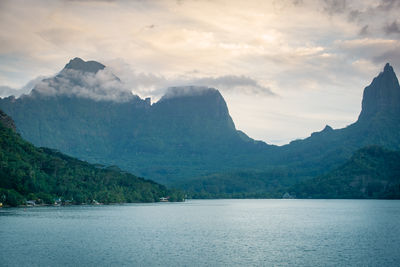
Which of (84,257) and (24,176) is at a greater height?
(24,176)

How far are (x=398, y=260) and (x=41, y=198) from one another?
16375 cm

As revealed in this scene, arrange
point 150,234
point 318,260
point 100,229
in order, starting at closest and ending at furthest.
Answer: point 318,260 → point 150,234 → point 100,229

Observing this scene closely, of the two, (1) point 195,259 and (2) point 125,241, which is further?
(2) point 125,241

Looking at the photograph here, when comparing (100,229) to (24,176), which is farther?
(24,176)

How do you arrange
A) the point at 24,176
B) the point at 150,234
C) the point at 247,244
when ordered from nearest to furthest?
the point at 247,244, the point at 150,234, the point at 24,176

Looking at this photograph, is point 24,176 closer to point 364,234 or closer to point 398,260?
point 364,234

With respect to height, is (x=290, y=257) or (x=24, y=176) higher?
(x=24, y=176)

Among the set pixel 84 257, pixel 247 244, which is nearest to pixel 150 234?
pixel 247 244

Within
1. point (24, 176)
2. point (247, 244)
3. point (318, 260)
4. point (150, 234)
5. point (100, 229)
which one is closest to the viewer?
point (318, 260)

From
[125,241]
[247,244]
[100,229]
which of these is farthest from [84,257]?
[100,229]

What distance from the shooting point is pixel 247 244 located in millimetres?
83875

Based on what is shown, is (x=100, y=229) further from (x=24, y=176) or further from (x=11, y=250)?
(x=24, y=176)

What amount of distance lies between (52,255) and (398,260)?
52069 millimetres

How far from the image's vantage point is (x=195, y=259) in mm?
67375
